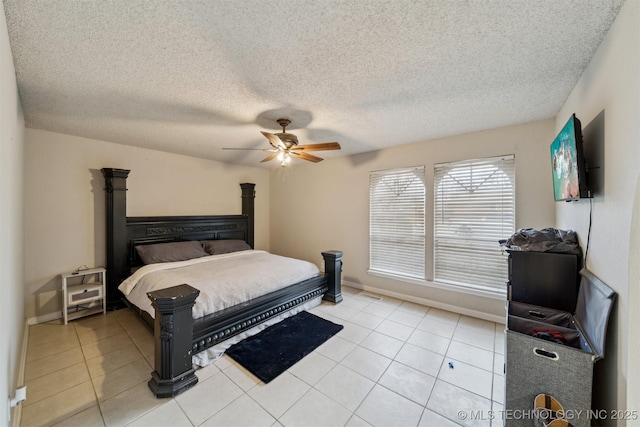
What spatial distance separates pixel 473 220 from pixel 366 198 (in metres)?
1.63

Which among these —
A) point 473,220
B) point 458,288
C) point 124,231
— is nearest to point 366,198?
point 473,220

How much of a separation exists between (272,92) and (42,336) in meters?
3.66

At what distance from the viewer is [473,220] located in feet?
10.5

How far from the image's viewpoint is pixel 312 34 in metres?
1.43

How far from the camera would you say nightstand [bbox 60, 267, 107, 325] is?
2.99 m

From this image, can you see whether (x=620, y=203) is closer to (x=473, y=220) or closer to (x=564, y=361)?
(x=564, y=361)

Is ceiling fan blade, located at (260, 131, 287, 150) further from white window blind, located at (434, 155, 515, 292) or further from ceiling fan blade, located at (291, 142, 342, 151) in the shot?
white window blind, located at (434, 155, 515, 292)

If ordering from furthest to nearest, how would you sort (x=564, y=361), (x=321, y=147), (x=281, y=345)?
(x=321, y=147) < (x=281, y=345) < (x=564, y=361)

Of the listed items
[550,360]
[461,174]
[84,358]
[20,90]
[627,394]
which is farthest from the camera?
[461,174]

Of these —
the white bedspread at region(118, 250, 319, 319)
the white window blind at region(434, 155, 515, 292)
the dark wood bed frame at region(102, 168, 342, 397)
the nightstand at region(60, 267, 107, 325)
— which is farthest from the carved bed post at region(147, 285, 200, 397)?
the white window blind at region(434, 155, 515, 292)

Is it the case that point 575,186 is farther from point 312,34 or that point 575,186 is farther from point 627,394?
point 312,34

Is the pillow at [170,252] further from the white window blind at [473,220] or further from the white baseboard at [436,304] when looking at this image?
the white window blind at [473,220]

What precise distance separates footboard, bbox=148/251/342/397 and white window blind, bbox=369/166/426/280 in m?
2.13

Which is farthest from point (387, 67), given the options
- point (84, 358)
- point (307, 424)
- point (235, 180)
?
point (235, 180)
